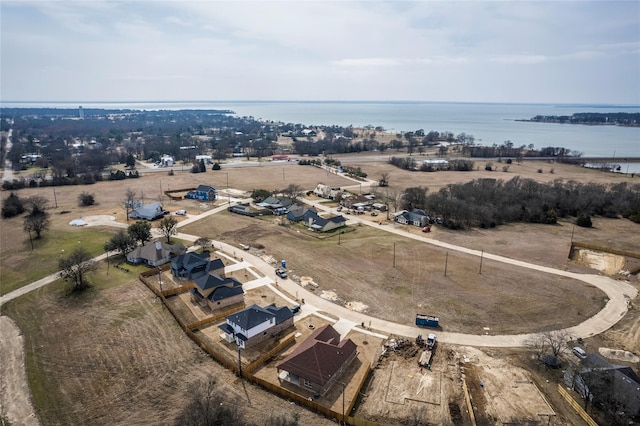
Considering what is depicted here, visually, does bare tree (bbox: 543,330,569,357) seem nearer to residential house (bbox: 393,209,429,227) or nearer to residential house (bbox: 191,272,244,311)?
residential house (bbox: 191,272,244,311)

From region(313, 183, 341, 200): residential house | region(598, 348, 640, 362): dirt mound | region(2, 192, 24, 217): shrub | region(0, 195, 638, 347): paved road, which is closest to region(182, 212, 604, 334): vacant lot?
region(0, 195, 638, 347): paved road

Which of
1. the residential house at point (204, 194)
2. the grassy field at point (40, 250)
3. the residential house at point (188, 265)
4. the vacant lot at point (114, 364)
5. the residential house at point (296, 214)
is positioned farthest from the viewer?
the residential house at point (204, 194)

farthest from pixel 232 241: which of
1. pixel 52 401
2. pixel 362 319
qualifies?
pixel 52 401

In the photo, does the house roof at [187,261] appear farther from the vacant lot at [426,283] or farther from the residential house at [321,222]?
the residential house at [321,222]

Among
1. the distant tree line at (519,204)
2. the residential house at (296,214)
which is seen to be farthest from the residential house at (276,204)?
the distant tree line at (519,204)

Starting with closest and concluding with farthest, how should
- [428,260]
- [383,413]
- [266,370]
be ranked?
[383,413]
[266,370]
[428,260]

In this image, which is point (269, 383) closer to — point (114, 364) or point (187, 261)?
point (114, 364)

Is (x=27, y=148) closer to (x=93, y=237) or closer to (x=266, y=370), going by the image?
(x=93, y=237)
